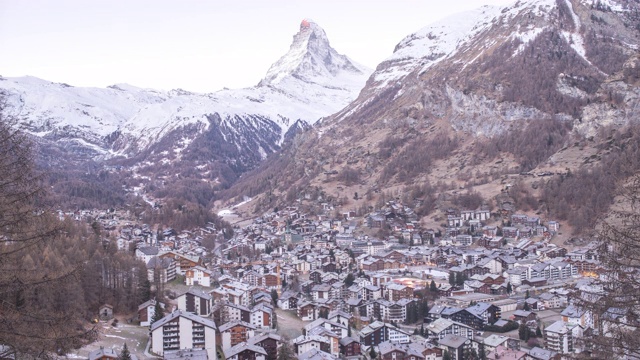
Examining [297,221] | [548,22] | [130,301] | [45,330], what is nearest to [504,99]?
[548,22]

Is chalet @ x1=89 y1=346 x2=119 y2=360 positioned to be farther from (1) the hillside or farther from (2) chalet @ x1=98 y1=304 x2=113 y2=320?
(1) the hillside

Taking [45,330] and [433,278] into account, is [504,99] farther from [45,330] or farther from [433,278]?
[45,330]

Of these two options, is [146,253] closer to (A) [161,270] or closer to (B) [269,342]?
(A) [161,270]

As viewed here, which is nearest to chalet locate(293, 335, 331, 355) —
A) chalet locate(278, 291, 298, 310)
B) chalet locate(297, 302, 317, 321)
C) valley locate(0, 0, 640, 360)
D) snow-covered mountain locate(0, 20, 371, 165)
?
valley locate(0, 0, 640, 360)

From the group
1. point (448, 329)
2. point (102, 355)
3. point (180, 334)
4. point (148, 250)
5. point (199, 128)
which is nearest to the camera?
point (102, 355)

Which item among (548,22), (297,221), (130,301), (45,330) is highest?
(548,22)

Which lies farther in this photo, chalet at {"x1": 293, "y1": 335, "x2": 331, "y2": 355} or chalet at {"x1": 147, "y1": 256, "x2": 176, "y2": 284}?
chalet at {"x1": 147, "y1": 256, "x2": 176, "y2": 284}

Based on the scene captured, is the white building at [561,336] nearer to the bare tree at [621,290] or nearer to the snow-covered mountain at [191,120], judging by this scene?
the bare tree at [621,290]

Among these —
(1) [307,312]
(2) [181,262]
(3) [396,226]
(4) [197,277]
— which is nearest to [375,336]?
(1) [307,312]
